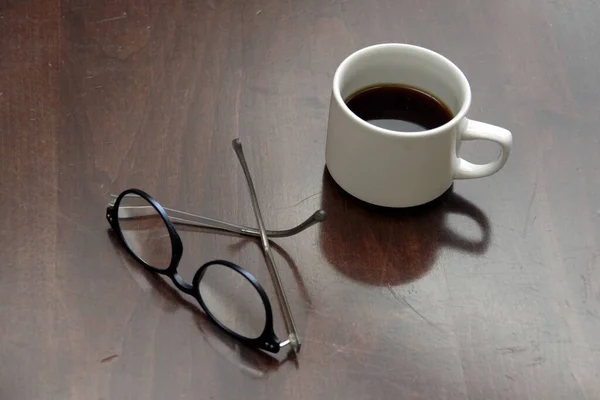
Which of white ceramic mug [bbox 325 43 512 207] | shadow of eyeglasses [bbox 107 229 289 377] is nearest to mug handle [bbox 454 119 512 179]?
white ceramic mug [bbox 325 43 512 207]

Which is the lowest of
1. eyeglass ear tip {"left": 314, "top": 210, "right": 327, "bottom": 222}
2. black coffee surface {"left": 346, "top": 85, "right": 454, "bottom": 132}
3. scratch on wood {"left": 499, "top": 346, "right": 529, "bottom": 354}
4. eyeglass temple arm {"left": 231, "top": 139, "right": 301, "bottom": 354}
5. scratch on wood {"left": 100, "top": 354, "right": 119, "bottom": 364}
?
scratch on wood {"left": 100, "top": 354, "right": 119, "bottom": 364}

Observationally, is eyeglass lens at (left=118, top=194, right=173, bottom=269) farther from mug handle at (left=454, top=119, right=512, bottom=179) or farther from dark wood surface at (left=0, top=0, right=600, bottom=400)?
mug handle at (left=454, top=119, right=512, bottom=179)

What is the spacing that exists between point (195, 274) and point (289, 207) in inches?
4.3

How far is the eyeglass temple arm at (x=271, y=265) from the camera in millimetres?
536

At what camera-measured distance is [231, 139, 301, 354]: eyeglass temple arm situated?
54cm

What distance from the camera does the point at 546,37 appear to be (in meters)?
0.77

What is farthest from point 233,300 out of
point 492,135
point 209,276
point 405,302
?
point 492,135

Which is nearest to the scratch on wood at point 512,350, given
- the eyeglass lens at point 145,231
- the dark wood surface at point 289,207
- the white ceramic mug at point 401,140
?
the dark wood surface at point 289,207

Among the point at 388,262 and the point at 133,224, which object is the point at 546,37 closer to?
the point at 388,262

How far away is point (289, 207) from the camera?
625mm

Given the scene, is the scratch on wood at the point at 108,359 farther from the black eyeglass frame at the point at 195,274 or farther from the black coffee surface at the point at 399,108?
the black coffee surface at the point at 399,108

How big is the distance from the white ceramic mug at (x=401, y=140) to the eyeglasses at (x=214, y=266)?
0.05 meters

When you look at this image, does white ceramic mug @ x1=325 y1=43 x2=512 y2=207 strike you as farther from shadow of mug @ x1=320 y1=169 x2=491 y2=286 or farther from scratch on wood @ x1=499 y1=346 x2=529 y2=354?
scratch on wood @ x1=499 y1=346 x2=529 y2=354

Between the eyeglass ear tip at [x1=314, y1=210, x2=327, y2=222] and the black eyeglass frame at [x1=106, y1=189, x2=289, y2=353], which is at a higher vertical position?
the eyeglass ear tip at [x1=314, y1=210, x2=327, y2=222]
